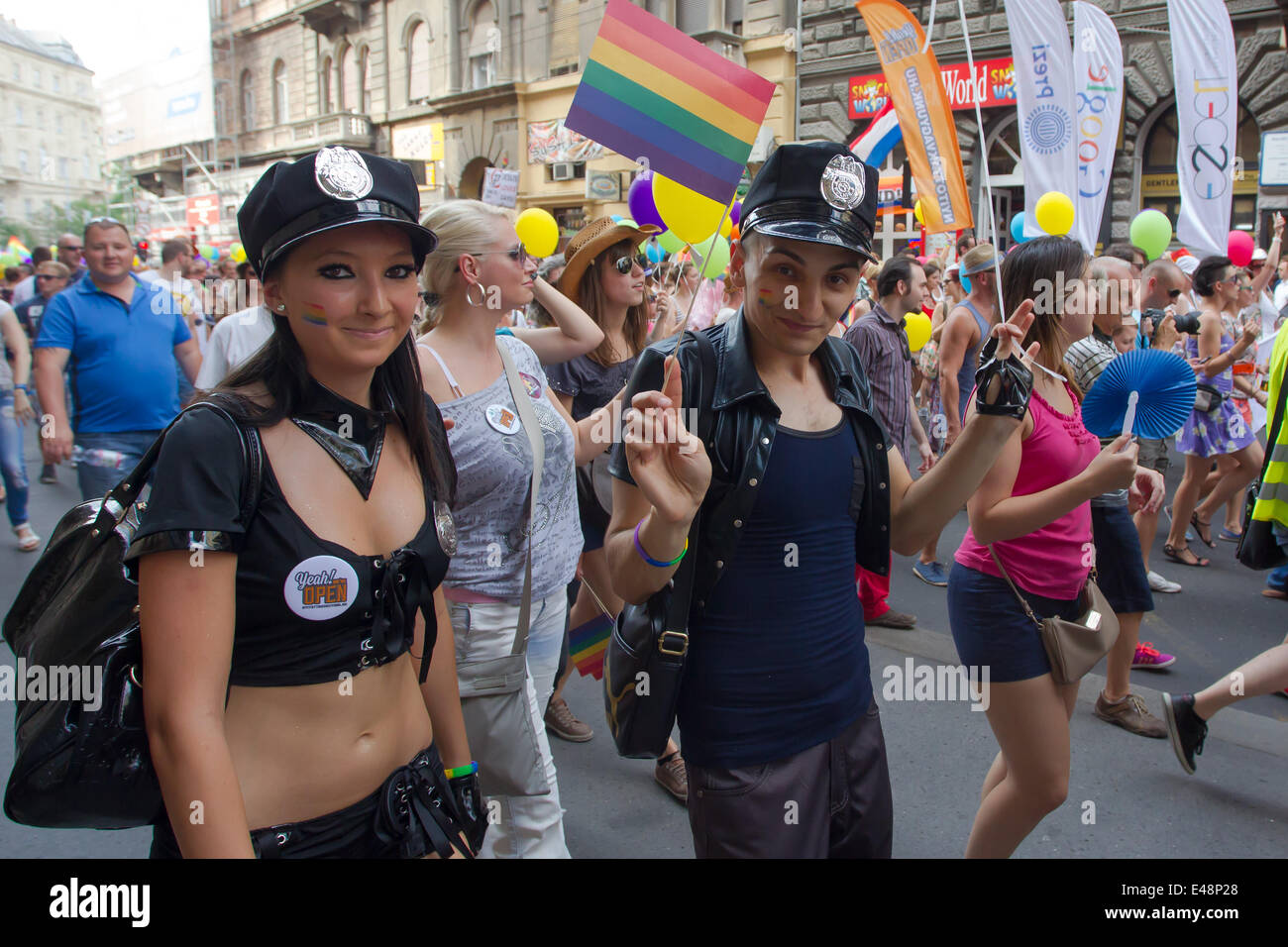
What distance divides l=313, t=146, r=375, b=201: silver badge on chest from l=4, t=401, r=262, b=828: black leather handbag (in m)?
0.39

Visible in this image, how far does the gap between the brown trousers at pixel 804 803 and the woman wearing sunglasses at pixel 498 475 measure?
0.64 metres

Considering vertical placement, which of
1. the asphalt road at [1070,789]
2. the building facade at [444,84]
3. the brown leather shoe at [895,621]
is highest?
the building facade at [444,84]

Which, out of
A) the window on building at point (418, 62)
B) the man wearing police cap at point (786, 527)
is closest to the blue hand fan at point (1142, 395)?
the man wearing police cap at point (786, 527)

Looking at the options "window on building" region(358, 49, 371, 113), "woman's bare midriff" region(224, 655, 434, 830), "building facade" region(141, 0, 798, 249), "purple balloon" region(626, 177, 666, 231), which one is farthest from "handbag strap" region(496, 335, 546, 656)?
"window on building" region(358, 49, 371, 113)

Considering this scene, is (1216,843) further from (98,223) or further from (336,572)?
(98,223)

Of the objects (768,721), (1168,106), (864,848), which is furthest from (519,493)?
(1168,106)

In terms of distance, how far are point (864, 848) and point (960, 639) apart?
88 cm

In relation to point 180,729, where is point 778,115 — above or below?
above

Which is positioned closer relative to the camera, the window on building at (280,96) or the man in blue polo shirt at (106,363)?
the man in blue polo shirt at (106,363)

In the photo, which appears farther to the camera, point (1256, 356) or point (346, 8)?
point (346, 8)

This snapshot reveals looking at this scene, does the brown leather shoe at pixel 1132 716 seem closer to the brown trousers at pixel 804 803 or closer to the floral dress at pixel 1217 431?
the brown trousers at pixel 804 803

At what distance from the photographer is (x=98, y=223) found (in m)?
4.64

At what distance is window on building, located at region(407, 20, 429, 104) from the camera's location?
28375 mm

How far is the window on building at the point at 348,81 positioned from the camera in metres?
31.5
